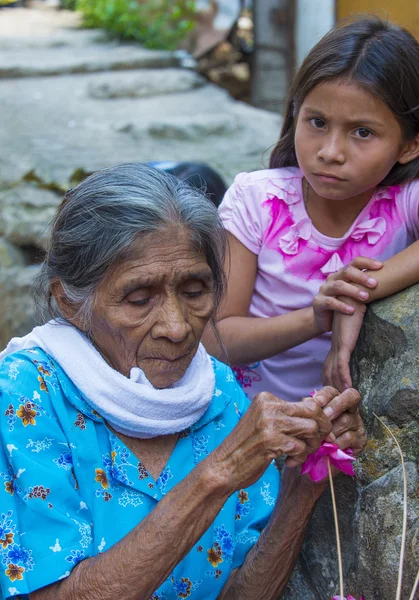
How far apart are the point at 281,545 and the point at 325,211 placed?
0.98 metres

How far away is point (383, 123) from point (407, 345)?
0.62m

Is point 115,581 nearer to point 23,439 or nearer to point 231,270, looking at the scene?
point 23,439

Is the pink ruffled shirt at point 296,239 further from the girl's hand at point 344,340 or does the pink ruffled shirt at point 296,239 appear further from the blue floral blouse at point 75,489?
the blue floral blouse at point 75,489

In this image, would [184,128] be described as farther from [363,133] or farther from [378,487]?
[378,487]

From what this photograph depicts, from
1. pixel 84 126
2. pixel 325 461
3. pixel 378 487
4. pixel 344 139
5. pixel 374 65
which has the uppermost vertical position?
pixel 374 65

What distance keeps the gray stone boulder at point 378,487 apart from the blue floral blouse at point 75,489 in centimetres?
19

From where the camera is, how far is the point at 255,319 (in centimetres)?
256

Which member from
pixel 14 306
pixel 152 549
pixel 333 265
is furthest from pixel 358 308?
pixel 14 306

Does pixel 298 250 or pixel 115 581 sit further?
pixel 298 250

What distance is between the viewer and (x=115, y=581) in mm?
1835

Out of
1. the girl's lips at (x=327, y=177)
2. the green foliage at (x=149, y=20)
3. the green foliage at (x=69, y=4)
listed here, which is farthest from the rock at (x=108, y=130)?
the green foliage at (x=69, y=4)

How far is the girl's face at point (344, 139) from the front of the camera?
2.32 metres

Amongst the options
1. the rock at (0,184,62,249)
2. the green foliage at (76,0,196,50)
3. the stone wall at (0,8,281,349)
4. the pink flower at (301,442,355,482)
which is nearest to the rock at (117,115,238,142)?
the stone wall at (0,8,281,349)

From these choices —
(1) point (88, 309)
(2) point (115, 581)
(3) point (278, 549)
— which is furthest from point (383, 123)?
(2) point (115, 581)
